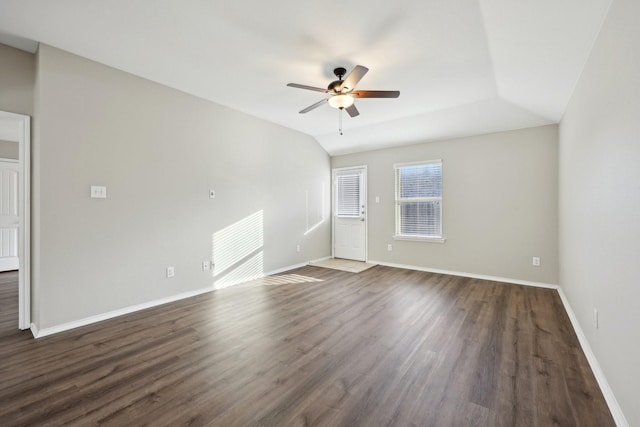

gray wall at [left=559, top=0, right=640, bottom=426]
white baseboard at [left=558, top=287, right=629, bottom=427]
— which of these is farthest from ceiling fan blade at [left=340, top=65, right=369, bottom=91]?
white baseboard at [left=558, top=287, right=629, bottom=427]

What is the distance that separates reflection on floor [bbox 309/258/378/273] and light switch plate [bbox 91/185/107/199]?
146 inches

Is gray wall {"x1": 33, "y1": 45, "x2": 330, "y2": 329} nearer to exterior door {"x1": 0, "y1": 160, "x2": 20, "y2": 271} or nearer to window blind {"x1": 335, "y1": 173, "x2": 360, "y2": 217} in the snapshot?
window blind {"x1": 335, "y1": 173, "x2": 360, "y2": 217}

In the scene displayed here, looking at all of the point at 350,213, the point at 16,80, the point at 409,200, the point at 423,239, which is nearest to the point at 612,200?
the point at 423,239

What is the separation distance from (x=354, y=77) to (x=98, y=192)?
2857 mm

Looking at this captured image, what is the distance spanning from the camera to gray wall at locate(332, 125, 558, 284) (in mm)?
4078

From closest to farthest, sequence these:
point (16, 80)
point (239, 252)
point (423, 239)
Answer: point (16, 80), point (239, 252), point (423, 239)

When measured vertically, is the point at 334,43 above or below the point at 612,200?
above

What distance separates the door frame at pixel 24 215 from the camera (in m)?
2.71

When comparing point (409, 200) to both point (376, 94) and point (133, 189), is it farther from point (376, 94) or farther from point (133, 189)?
point (133, 189)

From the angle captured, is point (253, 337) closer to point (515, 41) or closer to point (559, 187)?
point (515, 41)

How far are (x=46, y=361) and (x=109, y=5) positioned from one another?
279cm

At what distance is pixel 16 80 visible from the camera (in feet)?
8.86

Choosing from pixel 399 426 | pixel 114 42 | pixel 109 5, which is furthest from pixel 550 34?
pixel 114 42

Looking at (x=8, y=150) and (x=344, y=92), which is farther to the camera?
(x=8, y=150)
